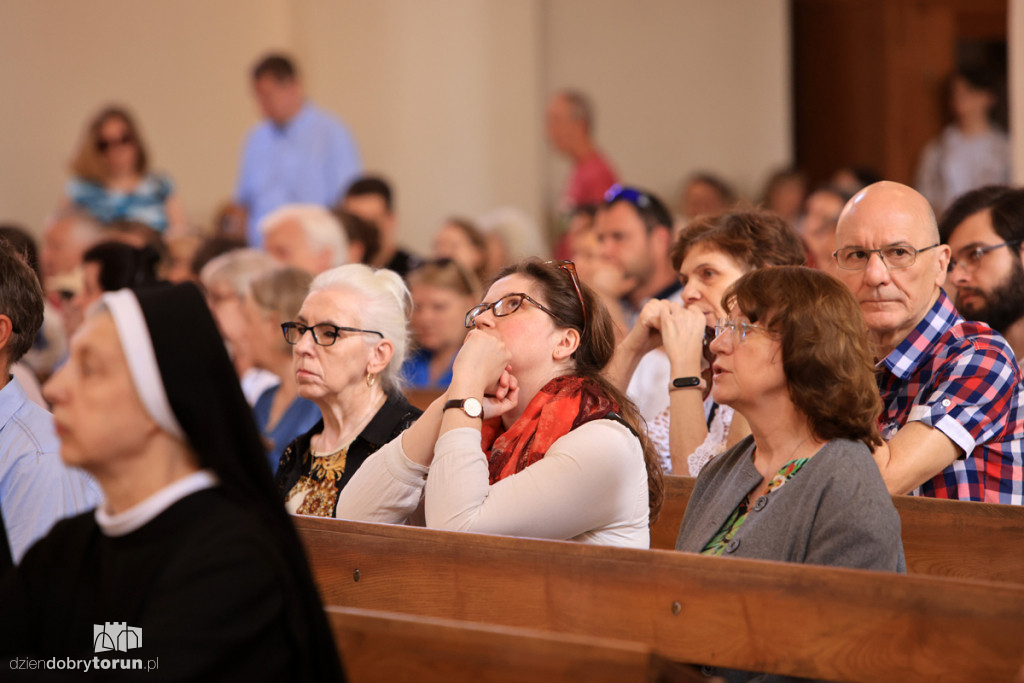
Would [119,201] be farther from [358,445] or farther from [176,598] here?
[176,598]

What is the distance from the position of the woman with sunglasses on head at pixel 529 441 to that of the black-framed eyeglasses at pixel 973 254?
1.18m

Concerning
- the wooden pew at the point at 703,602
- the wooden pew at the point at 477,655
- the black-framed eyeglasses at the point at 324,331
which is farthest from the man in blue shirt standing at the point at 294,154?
the wooden pew at the point at 477,655

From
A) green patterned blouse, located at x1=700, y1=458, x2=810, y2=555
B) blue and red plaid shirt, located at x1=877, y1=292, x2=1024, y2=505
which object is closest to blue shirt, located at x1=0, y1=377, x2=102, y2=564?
green patterned blouse, located at x1=700, y1=458, x2=810, y2=555

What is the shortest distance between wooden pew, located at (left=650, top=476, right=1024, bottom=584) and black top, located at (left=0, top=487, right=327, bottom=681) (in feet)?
5.30

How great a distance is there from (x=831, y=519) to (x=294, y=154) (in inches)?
295

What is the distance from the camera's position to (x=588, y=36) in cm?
1006

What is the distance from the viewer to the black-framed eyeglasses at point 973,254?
346cm

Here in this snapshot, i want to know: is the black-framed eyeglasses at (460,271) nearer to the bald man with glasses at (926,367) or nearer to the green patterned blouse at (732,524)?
the bald man with glasses at (926,367)

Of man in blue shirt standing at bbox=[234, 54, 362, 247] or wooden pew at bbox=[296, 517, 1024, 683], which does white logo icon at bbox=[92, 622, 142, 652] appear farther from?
man in blue shirt standing at bbox=[234, 54, 362, 247]

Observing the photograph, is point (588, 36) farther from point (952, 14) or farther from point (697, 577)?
point (697, 577)

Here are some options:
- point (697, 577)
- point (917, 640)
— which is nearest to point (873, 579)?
point (917, 640)

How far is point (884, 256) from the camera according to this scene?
3.19 meters

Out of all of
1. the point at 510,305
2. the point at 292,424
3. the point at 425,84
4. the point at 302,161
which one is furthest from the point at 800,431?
the point at 425,84

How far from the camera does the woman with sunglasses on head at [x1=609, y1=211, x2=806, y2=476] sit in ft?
11.4
